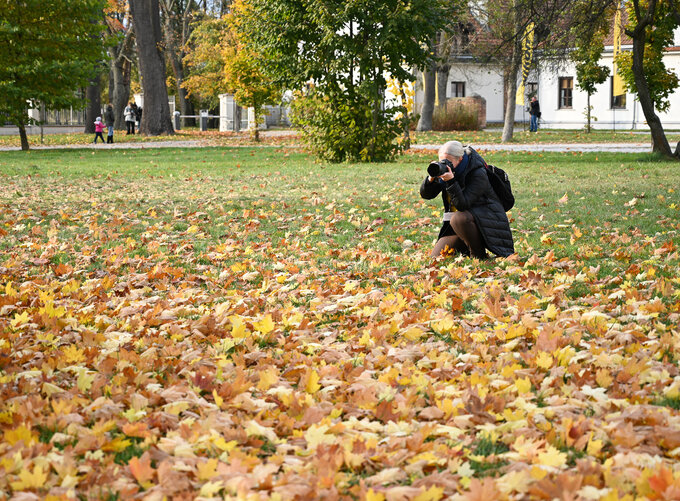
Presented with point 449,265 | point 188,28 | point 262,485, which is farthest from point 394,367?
point 188,28

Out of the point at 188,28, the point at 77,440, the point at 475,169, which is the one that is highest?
the point at 188,28

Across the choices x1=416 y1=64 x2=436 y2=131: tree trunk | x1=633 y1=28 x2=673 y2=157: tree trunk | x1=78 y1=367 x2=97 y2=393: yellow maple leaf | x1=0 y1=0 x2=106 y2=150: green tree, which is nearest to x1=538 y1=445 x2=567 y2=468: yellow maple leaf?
x1=78 y1=367 x2=97 y2=393: yellow maple leaf

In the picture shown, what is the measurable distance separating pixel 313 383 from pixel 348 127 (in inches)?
661

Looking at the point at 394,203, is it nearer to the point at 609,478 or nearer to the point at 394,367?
the point at 394,367

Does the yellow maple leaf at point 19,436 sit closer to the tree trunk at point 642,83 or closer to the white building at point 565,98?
the tree trunk at point 642,83

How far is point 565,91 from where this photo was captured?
5097cm

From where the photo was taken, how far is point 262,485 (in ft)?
9.21

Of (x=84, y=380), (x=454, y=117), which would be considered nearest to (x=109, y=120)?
(x=454, y=117)

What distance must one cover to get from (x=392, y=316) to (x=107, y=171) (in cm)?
1453

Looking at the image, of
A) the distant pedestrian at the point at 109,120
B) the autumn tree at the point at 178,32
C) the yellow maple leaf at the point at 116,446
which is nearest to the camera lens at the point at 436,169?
the yellow maple leaf at the point at 116,446

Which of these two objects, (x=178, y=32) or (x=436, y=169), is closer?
(x=436, y=169)

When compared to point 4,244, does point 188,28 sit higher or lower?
higher

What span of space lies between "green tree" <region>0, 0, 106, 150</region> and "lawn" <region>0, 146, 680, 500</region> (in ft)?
53.0

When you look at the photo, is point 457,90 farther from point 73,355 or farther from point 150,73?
point 73,355
